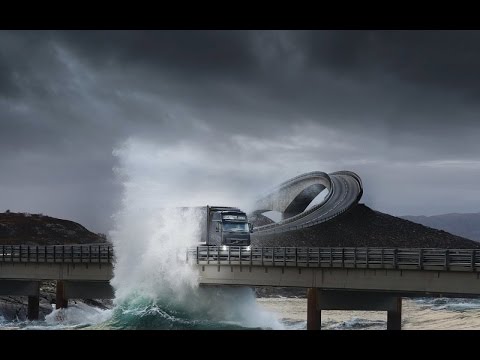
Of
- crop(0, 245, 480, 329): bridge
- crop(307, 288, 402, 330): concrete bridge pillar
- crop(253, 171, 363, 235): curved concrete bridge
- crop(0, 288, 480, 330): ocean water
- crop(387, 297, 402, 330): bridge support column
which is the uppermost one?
crop(253, 171, 363, 235): curved concrete bridge

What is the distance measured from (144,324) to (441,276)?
84.9ft

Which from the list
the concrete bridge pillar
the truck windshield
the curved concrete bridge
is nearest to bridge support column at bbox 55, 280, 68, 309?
the truck windshield

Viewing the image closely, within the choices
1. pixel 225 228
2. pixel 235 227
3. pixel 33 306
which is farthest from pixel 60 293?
pixel 235 227

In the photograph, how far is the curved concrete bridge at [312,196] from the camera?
163 meters

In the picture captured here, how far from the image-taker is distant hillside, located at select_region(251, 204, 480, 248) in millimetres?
152500

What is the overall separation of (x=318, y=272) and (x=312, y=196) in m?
115

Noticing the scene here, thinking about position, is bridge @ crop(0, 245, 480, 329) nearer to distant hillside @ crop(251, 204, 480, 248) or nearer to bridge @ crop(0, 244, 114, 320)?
bridge @ crop(0, 244, 114, 320)

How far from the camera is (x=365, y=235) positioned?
168 metres

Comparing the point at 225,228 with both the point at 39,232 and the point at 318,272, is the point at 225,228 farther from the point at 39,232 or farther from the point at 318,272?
the point at 39,232

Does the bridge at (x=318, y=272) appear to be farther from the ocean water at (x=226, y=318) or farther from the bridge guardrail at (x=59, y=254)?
the ocean water at (x=226, y=318)

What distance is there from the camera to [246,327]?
221 ft
